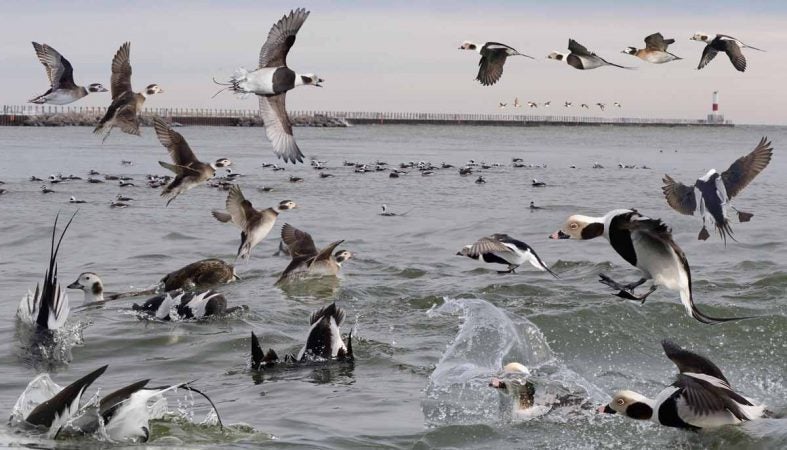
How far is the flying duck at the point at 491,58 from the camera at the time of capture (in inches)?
521

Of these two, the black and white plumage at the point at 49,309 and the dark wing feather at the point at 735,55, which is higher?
the dark wing feather at the point at 735,55

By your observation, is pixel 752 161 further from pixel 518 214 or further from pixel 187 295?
pixel 518 214

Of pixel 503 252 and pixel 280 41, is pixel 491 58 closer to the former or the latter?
pixel 503 252

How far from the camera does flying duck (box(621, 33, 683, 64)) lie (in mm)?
13773

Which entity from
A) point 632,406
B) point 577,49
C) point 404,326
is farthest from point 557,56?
point 632,406

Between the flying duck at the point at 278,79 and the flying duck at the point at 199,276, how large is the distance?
454cm

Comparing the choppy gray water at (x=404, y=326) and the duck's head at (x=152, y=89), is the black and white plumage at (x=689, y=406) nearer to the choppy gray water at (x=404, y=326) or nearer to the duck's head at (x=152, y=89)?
the choppy gray water at (x=404, y=326)

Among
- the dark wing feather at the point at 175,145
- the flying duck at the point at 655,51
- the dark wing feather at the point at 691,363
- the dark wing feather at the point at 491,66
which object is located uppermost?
the flying duck at the point at 655,51

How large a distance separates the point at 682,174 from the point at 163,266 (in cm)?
3273

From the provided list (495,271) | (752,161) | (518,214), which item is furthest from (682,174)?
(752,161)

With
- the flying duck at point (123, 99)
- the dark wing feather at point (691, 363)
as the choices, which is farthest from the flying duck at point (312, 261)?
the dark wing feather at point (691, 363)

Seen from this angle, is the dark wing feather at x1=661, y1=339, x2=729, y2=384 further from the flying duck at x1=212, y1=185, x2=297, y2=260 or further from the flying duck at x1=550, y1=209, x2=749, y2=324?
the flying duck at x1=212, y1=185, x2=297, y2=260

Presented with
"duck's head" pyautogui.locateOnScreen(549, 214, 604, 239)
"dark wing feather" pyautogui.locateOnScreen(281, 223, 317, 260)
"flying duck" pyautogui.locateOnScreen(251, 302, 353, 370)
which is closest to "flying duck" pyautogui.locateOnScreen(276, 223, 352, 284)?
"dark wing feather" pyautogui.locateOnScreen(281, 223, 317, 260)

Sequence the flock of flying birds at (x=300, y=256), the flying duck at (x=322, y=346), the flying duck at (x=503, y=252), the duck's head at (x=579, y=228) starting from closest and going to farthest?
the flock of flying birds at (x=300, y=256), the duck's head at (x=579, y=228), the flying duck at (x=322, y=346), the flying duck at (x=503, y=252)
